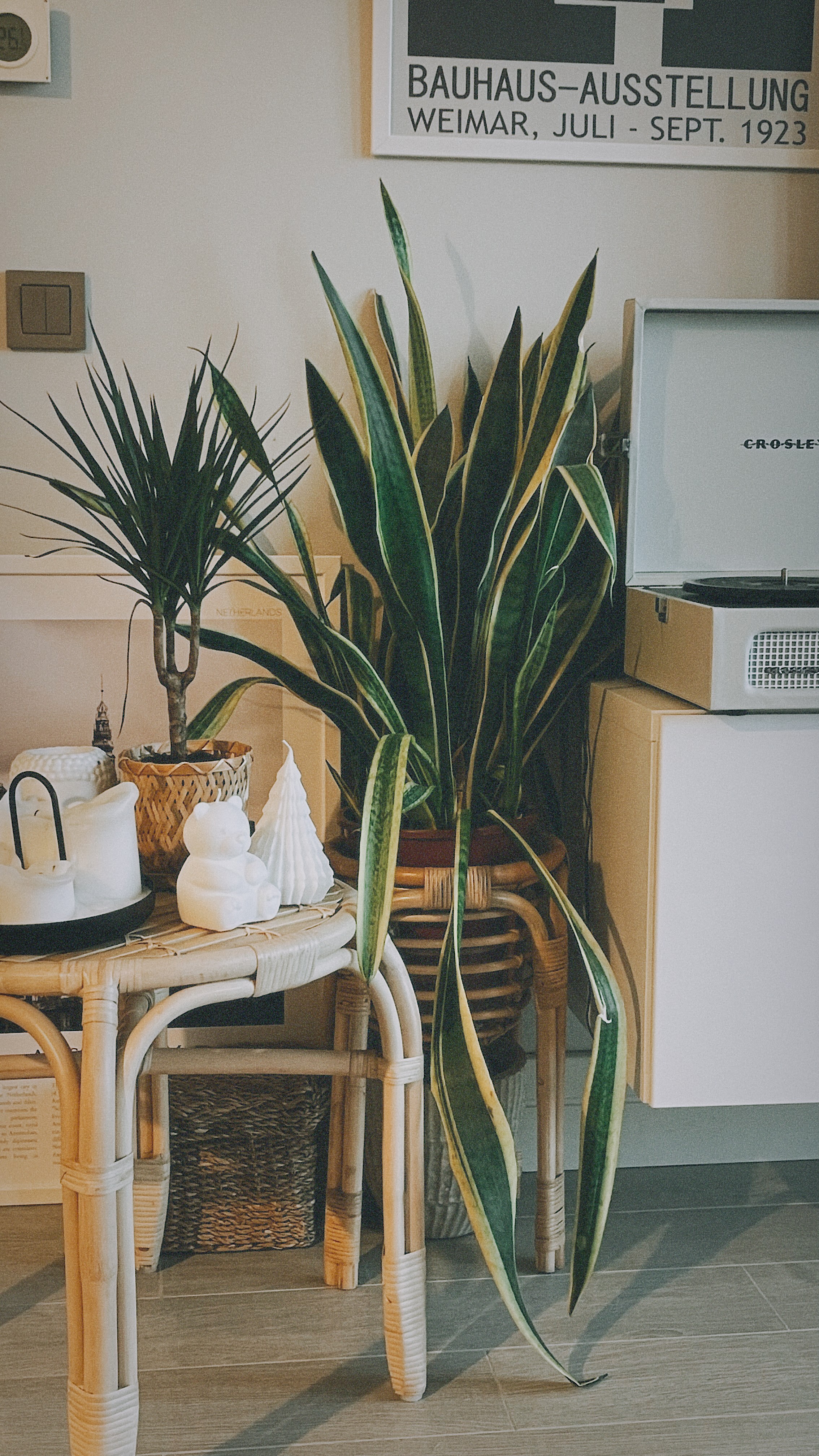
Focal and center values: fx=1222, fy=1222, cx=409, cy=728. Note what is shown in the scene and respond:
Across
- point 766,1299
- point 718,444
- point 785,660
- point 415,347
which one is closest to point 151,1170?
point 766,1299

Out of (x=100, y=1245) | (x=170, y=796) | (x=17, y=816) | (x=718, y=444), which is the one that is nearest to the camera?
(x=100, y=1245)

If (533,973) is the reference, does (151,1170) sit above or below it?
below

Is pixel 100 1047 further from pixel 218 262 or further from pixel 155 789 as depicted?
pixel 218 262

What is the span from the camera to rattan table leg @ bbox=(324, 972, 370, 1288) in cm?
154

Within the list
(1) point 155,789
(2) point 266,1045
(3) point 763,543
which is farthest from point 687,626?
(2) point 266,1045

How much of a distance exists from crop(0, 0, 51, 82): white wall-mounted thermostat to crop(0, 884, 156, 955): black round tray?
1137 millimetres

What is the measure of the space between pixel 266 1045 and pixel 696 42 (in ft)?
5.08

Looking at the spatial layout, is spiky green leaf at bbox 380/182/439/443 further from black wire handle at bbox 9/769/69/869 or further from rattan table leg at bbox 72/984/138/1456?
rattan table leg at bbox 72/984/138/1456

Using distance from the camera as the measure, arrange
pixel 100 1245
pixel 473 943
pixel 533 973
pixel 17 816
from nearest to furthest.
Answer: pixel 100 1245 < pixel 17 816 < pixel 473 943 < pixel 533 973

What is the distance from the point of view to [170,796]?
1.33 metres

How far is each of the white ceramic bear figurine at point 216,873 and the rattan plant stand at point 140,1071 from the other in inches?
0.7

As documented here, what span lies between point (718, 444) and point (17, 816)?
1.08m

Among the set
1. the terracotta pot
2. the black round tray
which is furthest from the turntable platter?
the black round tray

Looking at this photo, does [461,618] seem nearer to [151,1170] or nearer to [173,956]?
[173,956]
